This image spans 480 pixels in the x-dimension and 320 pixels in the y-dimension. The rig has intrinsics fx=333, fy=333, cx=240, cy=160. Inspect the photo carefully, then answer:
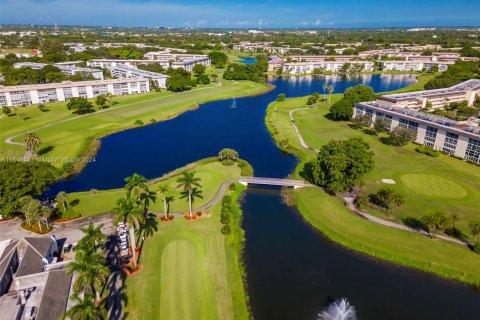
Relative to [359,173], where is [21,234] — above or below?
below

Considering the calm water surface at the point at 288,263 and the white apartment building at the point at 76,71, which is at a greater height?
the white apartment building at the point at 76,71

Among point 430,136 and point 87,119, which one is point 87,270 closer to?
point 430,136

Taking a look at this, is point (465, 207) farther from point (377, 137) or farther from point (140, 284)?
point (140, 284)

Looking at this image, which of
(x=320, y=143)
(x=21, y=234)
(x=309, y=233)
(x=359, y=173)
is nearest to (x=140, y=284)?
(x=21, y=234)

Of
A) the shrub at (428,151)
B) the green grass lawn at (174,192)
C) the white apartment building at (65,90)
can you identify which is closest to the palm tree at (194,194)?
the green grass lawn at (174,192)

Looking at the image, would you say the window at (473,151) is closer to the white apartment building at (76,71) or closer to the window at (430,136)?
the window at (430,136)
